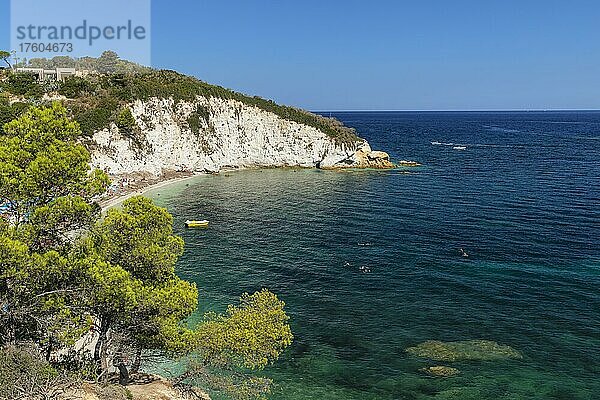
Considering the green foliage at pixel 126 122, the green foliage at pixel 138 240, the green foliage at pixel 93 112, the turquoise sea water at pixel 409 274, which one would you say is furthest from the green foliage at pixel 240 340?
the green foliage at pixel 126 122

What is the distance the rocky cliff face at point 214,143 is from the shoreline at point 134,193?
20.5 ft

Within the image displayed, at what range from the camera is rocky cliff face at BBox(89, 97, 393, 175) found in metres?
97.4

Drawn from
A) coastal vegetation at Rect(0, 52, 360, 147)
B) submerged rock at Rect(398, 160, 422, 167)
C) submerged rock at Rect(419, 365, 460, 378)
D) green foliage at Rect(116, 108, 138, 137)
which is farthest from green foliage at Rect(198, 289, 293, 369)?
submerged rock at Rect(398, 160, 422, 167)

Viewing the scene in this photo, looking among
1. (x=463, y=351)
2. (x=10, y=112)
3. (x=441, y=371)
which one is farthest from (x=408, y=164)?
(x=441, y=371)

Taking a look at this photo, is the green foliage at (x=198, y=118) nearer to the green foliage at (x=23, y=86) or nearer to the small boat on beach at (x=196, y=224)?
the green foliage at (x=23, y=86)

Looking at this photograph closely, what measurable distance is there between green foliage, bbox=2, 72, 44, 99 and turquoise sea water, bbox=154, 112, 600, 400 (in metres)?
29.6

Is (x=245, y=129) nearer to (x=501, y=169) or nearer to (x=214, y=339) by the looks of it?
(x=501, y=169)

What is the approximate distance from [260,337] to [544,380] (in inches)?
718

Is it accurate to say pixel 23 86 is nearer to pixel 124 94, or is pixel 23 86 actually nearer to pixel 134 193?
pixel 124 94

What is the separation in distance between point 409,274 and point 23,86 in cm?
7999

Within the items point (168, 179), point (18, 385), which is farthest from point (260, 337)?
point (168, 179)

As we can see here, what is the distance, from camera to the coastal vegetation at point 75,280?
61.0 ft

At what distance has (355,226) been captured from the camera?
211ft

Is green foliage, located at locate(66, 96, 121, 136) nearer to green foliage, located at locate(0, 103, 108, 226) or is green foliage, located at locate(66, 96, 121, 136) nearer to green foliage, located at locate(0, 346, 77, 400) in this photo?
green foliage, located at locate(0, 103, 108, 226)
